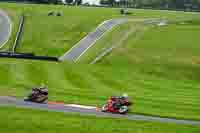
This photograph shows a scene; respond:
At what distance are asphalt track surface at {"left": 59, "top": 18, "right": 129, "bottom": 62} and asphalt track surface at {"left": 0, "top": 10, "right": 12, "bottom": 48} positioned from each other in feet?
42.7

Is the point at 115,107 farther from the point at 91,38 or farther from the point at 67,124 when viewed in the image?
the point at 91,38

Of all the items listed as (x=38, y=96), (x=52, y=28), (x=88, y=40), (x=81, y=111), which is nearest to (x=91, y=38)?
(x=88, y=40)

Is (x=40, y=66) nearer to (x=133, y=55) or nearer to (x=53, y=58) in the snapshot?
(x=53, y=58)

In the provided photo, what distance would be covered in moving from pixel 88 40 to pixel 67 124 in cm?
5556

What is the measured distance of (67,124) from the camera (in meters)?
33.0

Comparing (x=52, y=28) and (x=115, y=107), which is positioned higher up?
(x=52, y=28)

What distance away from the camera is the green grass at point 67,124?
31747 millimetres

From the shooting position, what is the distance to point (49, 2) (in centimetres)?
16000

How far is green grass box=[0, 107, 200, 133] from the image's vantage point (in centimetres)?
3175

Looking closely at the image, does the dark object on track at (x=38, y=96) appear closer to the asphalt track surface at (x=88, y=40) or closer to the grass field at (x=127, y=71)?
the grass field at (x=127, y=71)

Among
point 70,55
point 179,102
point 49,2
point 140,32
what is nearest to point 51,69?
point 70,55

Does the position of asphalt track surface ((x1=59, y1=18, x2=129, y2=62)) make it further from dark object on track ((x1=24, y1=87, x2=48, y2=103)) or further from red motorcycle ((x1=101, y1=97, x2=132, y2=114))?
red motorcycle ((x1=101, y1=97, x2=132, y2=114))

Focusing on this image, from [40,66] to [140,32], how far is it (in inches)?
1221

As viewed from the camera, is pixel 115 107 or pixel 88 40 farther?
pixel 88 40
